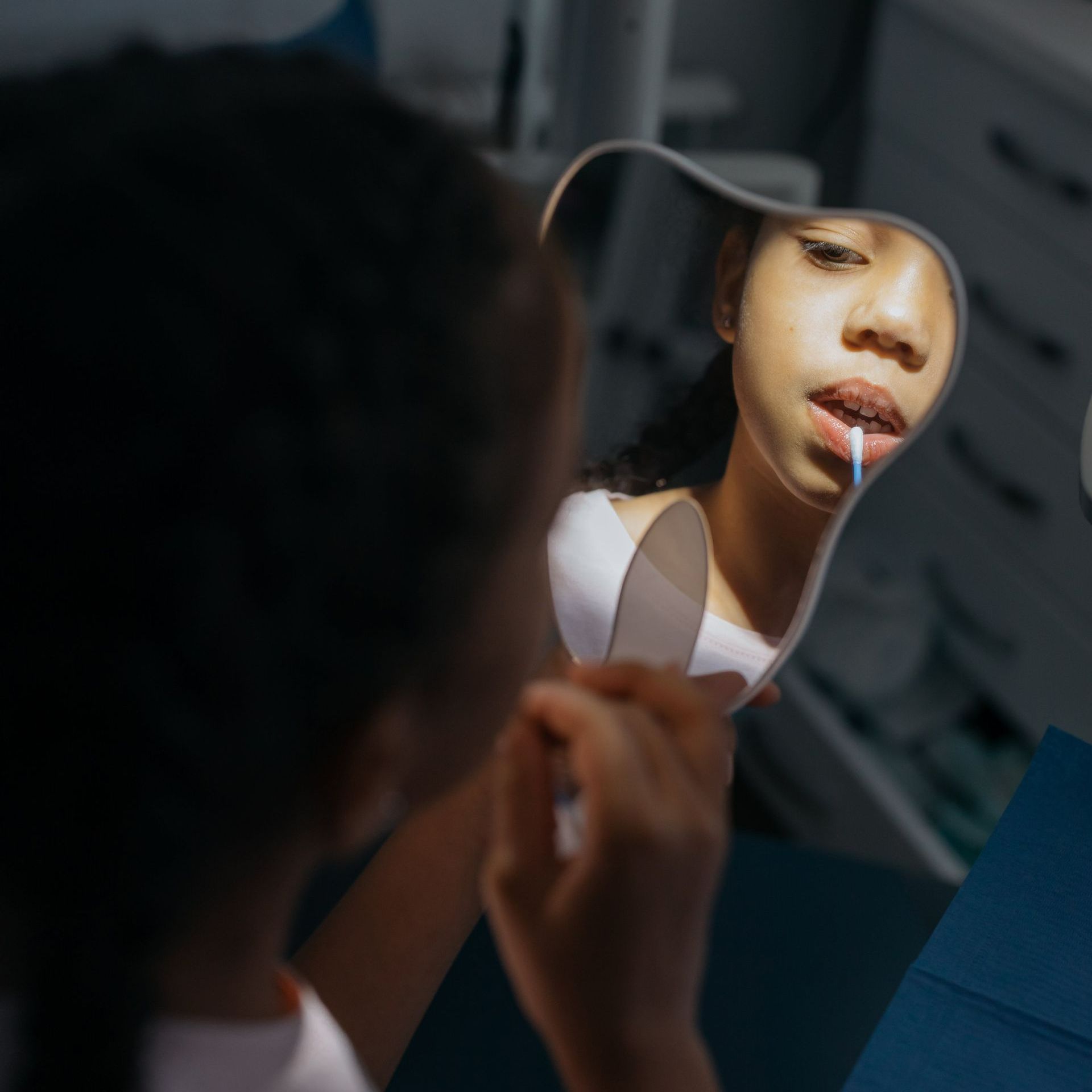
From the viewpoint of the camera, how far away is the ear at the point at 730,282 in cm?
42

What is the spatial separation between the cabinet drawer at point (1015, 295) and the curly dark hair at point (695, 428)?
475 mm

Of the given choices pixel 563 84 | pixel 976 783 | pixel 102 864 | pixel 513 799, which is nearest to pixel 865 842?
pixel 976 783

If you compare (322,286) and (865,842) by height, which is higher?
(322,286)

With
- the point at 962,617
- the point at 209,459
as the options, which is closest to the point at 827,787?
the point at 962,617

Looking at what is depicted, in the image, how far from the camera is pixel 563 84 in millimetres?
870

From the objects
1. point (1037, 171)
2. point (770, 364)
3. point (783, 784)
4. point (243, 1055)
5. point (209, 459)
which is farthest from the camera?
point (783, 784)

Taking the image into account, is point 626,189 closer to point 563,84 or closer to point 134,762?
point 134,762

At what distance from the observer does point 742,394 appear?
0.43m

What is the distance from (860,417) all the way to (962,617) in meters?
0.69

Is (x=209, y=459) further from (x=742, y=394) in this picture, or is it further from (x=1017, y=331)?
(x=1017, y=331)

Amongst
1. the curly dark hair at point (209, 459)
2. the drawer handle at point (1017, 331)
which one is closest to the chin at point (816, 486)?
the curly dark hair at point (209, 459)

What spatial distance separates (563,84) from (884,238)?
1.79ft

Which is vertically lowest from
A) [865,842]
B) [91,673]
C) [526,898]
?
[865,842]

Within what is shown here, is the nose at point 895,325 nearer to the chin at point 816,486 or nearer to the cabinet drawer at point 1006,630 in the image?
the chin at point 816,486
